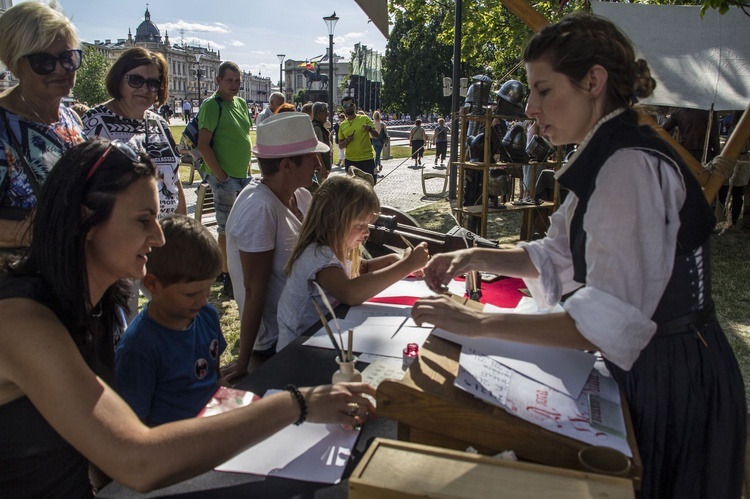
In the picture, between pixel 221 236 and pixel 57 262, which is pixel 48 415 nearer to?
pixel 57 262

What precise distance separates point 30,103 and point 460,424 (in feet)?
6.49

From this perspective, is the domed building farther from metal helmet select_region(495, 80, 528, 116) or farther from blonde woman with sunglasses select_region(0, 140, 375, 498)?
blonde woman with sunglasses select_region(0, 140, 375, 498)

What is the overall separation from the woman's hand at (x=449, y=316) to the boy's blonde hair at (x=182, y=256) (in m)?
0.80

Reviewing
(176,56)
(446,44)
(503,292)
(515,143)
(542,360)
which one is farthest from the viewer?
(176,56)

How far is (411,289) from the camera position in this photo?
2531 mm

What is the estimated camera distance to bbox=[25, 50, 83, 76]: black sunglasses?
2.08 m

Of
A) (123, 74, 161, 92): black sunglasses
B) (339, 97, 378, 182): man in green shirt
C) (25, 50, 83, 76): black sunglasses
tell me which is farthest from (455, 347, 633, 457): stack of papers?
(339, 97, 378, 182): man in green shirt

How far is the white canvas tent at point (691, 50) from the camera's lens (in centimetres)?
506

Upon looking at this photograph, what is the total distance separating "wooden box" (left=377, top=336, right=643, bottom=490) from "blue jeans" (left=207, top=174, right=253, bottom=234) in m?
3.90

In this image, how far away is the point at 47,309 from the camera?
106cm

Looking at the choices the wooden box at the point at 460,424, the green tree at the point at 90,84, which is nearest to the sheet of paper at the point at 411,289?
the wooden box at the point at 460,424

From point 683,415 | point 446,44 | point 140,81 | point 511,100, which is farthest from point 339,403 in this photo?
point 446,44

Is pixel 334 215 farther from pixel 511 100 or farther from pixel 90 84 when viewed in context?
pixel 90 84

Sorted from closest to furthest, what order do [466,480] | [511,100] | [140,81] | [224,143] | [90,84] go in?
[466,480], [140,81], [224,143], [511,100], [90,84]
